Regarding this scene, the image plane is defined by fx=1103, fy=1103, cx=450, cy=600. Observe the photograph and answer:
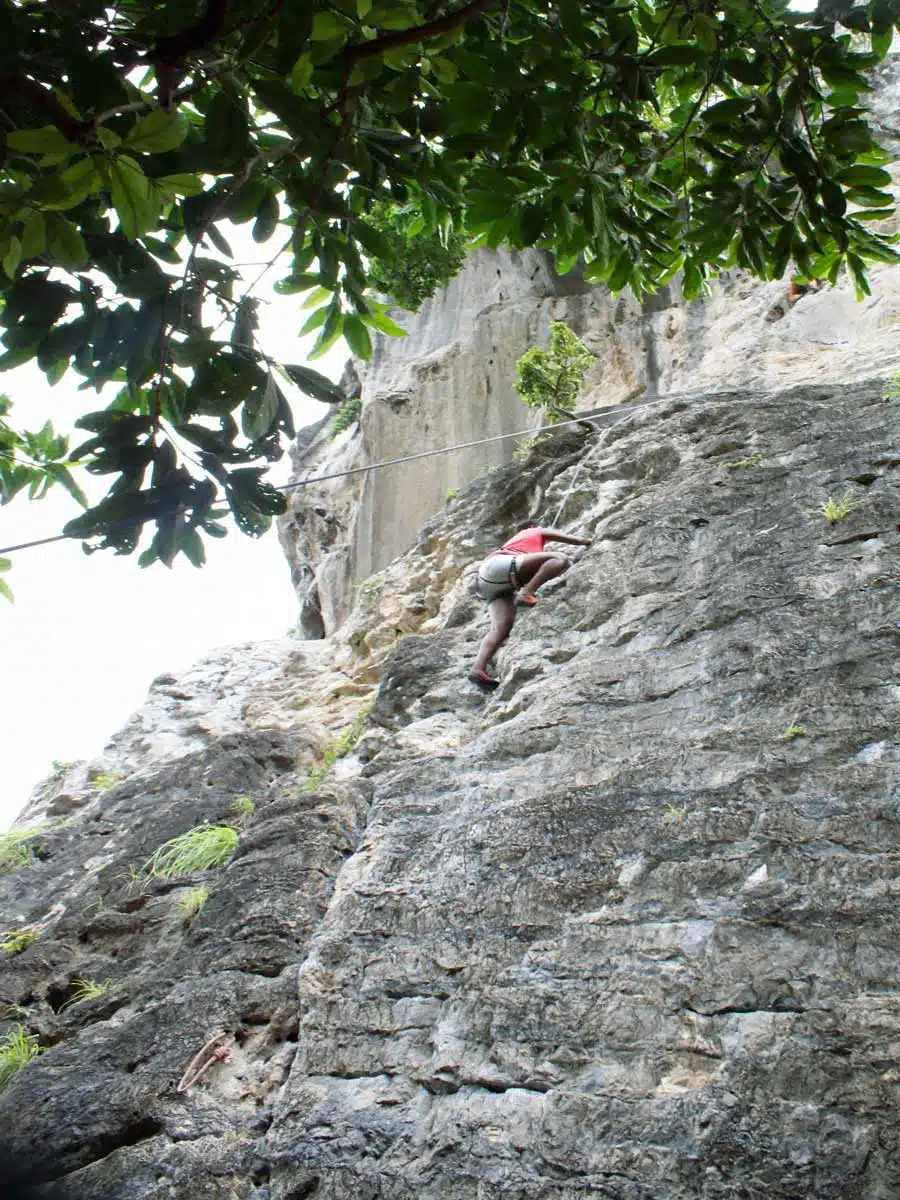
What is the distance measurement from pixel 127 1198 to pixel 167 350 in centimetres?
341

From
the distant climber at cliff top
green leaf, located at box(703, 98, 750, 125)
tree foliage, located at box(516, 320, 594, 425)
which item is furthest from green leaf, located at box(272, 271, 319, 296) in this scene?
tree foliage, located at box(516, 320, 594, 425)

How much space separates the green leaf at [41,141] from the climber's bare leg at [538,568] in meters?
5.57

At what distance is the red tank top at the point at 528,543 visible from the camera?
8.76 m

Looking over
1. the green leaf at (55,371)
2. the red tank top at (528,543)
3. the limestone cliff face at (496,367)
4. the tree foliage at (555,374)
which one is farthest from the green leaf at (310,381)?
the tree foliage at (555,374)

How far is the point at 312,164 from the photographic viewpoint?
4.31 m

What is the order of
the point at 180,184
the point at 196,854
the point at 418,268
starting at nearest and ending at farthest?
the point at 180,184, the point at 196,854, the point at 418,268

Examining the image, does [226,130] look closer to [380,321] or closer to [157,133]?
[157,133]

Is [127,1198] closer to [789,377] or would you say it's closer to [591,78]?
[591,78]

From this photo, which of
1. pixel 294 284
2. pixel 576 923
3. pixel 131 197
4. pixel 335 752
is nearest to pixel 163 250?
pixel 294 284

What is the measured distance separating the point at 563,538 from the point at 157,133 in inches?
235

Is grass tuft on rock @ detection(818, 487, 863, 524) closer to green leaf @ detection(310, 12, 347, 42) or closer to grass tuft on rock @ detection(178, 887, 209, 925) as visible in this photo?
green leaf @ detection(310, 12, 347, 42)

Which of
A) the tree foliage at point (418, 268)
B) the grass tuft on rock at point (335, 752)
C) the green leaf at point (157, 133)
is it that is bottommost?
the grass tuft on rock at point (335, 752)

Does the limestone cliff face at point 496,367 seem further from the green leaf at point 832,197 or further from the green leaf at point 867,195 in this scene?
the green leaf at point 832,197

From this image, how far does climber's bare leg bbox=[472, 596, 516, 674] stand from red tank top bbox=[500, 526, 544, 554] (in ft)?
1.60
